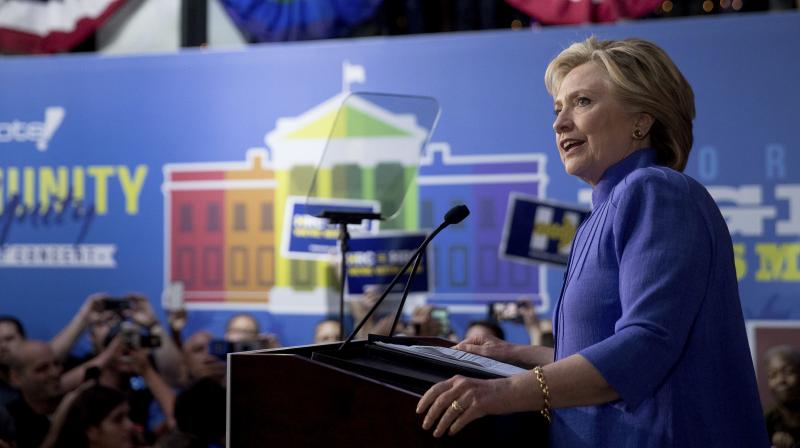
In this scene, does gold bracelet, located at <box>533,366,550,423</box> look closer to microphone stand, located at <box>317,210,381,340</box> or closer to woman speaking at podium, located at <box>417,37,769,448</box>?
woman speaking at podium, located at <box>417,37,769,448</box>

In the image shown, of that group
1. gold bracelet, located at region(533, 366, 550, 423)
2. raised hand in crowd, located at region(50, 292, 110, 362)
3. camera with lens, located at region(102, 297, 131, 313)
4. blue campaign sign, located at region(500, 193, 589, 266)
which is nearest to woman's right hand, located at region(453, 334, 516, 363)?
gold bracelet, located at region(533, 366, 550, 423)

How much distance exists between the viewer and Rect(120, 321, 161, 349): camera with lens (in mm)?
3941

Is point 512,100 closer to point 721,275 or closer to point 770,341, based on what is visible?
point 770,341

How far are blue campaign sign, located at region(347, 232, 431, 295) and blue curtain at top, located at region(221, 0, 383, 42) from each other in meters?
1.15

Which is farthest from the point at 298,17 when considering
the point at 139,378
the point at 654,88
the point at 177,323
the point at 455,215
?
the point at 654,88

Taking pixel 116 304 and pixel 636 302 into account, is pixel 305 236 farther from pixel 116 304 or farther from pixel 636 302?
pixel 636 302

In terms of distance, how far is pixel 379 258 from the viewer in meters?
3.63

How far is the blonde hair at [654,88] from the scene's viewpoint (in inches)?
56.0

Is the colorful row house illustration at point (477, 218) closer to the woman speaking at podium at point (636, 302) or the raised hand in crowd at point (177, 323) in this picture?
the raised hand in crowd at point (177, 323)

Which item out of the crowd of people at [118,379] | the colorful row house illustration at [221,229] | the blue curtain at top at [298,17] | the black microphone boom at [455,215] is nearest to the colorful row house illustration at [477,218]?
the colorful row house illustration at [221,229]

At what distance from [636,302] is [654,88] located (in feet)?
1.13

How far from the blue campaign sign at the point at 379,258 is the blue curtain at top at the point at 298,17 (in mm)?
1150

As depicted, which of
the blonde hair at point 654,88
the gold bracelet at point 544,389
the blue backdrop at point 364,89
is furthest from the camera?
the blue backdrop at point 364,89

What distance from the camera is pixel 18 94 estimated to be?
165 inches
